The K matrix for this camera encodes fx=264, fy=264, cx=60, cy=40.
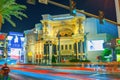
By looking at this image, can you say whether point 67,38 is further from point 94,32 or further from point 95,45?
point 95,45

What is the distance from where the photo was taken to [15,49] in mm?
71875

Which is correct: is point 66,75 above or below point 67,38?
below

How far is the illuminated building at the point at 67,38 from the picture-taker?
74.6 metres

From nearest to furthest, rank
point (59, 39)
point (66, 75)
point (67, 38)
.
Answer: point (66, 75)
point (59, 39)
point (67, 38)

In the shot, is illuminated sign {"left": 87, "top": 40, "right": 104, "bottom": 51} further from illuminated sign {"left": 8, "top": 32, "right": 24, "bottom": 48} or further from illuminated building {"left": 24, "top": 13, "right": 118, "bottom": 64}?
illuminated sign {"left": 8, "top": 32, "right": 24, "bottom": 48}

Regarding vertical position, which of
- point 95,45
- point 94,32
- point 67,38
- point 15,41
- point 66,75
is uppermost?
point 94,32

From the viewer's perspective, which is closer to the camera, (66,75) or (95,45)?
(66,75)

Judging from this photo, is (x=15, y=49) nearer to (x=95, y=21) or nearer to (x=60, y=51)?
(x=60, y=51)

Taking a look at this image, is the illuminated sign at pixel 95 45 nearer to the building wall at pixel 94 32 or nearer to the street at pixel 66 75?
the building wall at pixel 94 32

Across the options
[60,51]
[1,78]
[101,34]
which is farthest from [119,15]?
[60,51]

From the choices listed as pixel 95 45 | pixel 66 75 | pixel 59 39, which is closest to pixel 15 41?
pixel 59 39

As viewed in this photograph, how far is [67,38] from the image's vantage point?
8094 centimetres

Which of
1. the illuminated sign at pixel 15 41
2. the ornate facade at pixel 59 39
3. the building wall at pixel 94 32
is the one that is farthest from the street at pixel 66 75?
the ornate facade at pixel 59 39

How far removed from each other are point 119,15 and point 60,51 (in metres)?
50.6
